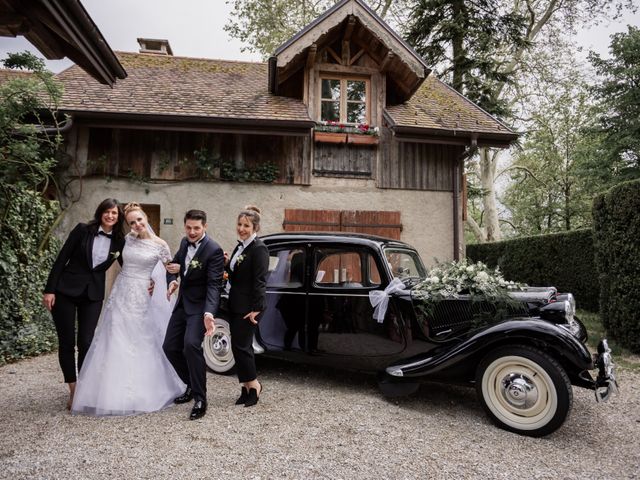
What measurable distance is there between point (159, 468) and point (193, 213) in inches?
82.6

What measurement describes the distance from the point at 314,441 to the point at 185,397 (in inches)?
59.2

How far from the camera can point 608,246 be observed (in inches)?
259

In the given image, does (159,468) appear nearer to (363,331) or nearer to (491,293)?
(363,331)

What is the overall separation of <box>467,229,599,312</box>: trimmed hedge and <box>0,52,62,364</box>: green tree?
27.0 ft

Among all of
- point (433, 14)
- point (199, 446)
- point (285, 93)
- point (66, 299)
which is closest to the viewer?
point (199, 446)

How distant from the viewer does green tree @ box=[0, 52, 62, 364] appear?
17.2 ft

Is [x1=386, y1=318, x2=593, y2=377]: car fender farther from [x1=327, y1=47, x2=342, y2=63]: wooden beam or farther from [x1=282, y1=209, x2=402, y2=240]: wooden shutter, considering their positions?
[x1=327, y1=47, x2=342, y2=63]: wooden beam

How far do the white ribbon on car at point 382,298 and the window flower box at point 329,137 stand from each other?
5.82 m

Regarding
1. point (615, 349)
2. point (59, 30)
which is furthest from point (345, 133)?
point (59, 30)

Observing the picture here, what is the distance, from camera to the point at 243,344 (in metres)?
3.96

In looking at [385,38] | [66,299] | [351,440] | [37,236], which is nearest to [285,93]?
[385,38]

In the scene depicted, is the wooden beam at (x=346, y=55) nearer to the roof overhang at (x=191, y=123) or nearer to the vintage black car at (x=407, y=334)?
the roof overhang at (x=191, y=123)

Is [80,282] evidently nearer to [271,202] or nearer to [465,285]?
[465,285]

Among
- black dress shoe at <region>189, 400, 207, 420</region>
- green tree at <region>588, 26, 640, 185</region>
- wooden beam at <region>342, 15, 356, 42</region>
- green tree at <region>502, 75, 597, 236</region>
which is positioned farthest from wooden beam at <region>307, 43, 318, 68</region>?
green tree at <region>502, 75, 597, 236</region>
